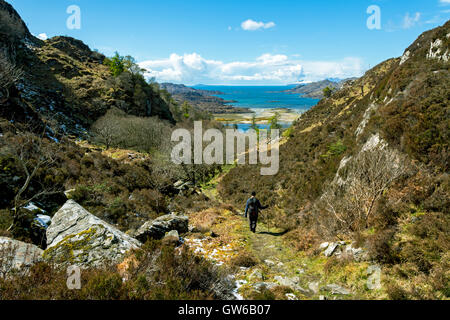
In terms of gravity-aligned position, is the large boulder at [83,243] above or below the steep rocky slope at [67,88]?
below

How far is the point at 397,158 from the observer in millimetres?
9102

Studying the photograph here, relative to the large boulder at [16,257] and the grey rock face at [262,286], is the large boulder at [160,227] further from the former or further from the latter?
the grey rock face at [262,286]

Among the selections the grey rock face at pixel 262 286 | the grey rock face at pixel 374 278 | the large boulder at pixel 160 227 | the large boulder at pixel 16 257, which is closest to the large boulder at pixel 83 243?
the large boulder at pixel 16 257

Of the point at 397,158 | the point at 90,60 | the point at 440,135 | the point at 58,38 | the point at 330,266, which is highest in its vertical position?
the point at 58,38

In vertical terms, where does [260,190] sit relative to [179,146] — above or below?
below

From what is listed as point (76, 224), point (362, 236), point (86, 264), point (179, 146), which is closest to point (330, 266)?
point (362, 236)

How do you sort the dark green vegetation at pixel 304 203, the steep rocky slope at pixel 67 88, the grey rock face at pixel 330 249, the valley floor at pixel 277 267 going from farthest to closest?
the steep rocky slope at pixel 67 88, the grey rock face at pixel 330 249, the valley floor at pixel 277 267, the dark green vegetation at pixel 304 203

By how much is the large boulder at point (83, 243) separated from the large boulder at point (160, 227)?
96.7 inches

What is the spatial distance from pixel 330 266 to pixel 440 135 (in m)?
7.51

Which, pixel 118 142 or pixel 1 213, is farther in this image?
pixel 118 142

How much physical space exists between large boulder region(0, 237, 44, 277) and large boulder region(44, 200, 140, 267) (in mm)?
304

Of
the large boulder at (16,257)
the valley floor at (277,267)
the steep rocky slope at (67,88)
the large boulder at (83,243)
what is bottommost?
the valley floor at (277,267)

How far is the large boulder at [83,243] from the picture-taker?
5898 mm

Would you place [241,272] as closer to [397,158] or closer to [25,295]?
[25,295]
